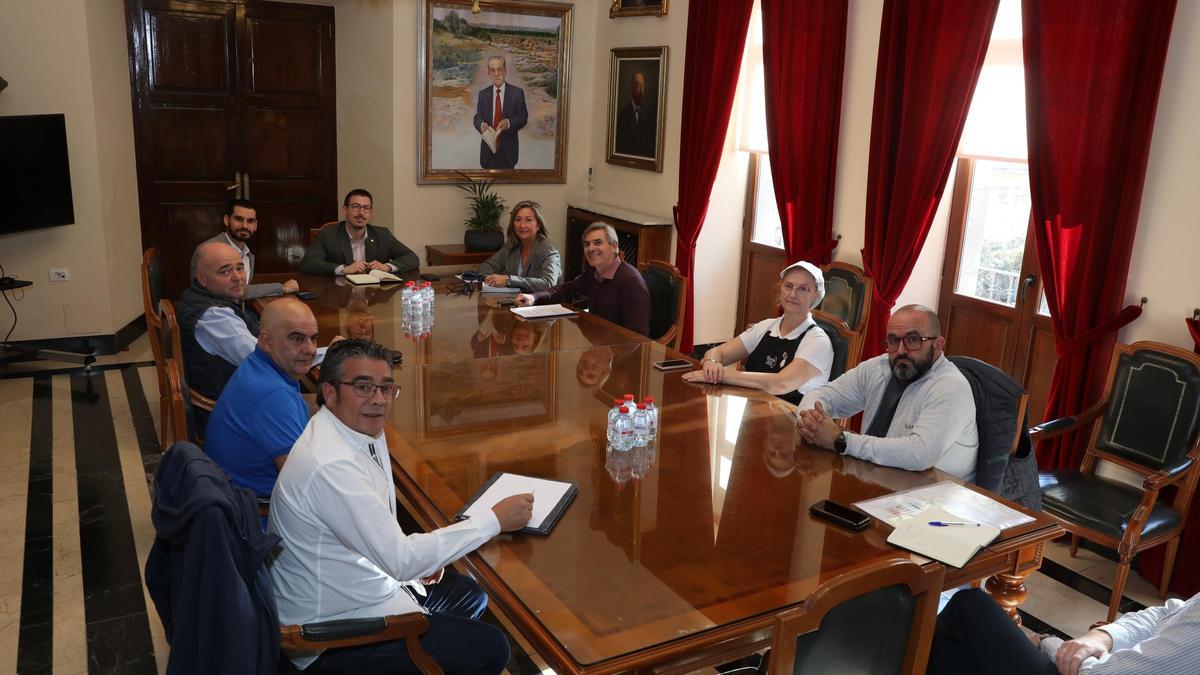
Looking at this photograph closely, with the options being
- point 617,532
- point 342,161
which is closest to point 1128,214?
point 617,532

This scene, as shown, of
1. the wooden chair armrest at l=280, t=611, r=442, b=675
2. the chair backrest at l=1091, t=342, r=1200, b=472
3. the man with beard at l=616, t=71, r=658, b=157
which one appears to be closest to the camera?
the wooden chair armrest at l=280, t=611, r=442, b=675

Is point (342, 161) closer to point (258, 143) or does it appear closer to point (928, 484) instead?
point (258, 143)

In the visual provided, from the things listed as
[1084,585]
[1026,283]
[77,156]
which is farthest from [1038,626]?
[77,156]

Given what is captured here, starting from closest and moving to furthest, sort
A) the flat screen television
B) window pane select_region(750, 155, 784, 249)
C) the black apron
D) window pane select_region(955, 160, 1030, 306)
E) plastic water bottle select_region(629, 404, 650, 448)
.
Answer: plastic water bottle select_region(629, 404, 650, 448), the black apron, window pane select_region(955, 160, 1030, 306), the flat screen television, window pane select_region(750, 155, 784, 249)

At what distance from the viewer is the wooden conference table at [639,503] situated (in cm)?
203

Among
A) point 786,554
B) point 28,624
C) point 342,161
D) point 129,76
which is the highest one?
point 129,76

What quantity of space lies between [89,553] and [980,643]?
3.40m

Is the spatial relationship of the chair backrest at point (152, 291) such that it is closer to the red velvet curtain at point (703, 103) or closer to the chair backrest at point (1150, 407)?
the red velvet curtain at point (703, 103)

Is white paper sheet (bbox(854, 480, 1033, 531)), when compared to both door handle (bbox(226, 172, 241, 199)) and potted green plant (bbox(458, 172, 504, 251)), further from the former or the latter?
door handle (bbox(226, 172, 241, 199))

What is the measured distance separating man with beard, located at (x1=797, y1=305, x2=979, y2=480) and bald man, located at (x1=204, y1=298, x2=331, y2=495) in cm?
164

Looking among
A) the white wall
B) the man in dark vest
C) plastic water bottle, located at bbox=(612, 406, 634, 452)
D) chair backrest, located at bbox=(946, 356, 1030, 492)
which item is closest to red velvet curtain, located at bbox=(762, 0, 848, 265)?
chair backrest, located at bbox=(946, 356, 1030, 492)

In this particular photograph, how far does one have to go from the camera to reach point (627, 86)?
739 cm

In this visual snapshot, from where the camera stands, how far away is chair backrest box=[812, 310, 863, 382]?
4027 millimetres

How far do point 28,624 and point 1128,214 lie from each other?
15.1 feet
